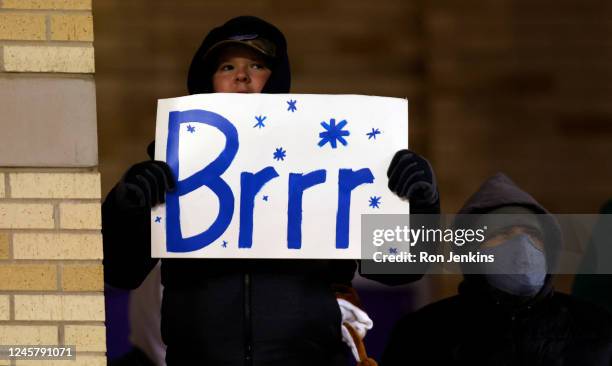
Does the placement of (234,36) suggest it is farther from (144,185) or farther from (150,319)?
(150,319)

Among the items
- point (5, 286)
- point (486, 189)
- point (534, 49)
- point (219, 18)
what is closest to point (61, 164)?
point (5, 286)

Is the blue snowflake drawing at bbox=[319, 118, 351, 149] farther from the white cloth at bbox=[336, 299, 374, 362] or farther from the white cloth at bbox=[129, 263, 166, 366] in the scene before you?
the white cloth at bbox=[129, 263, 166, 366]

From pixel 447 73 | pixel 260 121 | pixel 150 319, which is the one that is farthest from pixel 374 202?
pixel 447 73

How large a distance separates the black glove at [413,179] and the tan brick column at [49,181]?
845mm

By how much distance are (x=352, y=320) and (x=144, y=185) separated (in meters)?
0.76

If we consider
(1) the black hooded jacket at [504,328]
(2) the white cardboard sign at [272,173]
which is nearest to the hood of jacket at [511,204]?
(1) the black hooded jacket at [504,328]

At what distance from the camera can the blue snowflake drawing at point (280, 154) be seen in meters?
3.10

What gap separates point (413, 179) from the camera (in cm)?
300

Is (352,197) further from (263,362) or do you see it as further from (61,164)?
(61,164)

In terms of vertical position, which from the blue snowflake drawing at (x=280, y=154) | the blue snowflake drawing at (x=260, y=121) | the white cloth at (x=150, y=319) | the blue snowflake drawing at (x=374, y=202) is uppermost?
the blue snowflake drawing at (x=260, y=121)

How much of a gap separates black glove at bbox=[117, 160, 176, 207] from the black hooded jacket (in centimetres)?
123

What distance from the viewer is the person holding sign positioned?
9.87 ft

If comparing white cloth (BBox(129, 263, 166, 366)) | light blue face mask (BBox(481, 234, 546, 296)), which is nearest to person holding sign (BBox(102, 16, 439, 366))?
light blue face mask (BBox(481, 234, 546, 296))

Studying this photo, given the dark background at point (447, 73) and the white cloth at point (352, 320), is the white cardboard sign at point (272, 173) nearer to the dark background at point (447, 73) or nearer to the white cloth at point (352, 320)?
the white cloth at point (352, 320)
